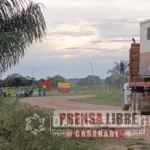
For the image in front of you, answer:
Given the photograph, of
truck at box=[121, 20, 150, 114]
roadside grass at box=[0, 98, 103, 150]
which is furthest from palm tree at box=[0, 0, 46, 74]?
truck at box=[121, 20, 150, 114]

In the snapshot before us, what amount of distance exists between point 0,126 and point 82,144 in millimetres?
2021

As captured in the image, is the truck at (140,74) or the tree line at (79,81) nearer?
the truck at (140,74)

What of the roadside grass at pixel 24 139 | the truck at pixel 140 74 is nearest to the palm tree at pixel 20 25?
the roadside grass at pixel 24 139

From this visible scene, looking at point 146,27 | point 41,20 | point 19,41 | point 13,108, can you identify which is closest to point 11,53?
point 19,41

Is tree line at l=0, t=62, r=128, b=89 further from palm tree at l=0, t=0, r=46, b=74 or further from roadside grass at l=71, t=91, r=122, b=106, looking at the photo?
palm tree at l=0, t=0, r=46, b=74

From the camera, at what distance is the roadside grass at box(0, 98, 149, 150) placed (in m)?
9.10

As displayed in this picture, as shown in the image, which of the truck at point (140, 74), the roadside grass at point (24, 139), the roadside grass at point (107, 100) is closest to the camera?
the roadside grass at point (24, 139)

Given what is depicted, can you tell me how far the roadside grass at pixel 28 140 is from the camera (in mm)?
9102

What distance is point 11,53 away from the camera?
32.3 feet

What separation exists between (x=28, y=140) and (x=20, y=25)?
275 centimetres

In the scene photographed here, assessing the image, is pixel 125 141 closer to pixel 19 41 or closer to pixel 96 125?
pixel 96 125

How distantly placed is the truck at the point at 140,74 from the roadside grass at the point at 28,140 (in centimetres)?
609

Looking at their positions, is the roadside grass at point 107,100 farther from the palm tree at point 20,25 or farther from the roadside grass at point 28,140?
the palm tree at point 20,25

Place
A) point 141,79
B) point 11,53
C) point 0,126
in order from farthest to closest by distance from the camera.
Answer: point 141,79
point 0,126
point 11,53
